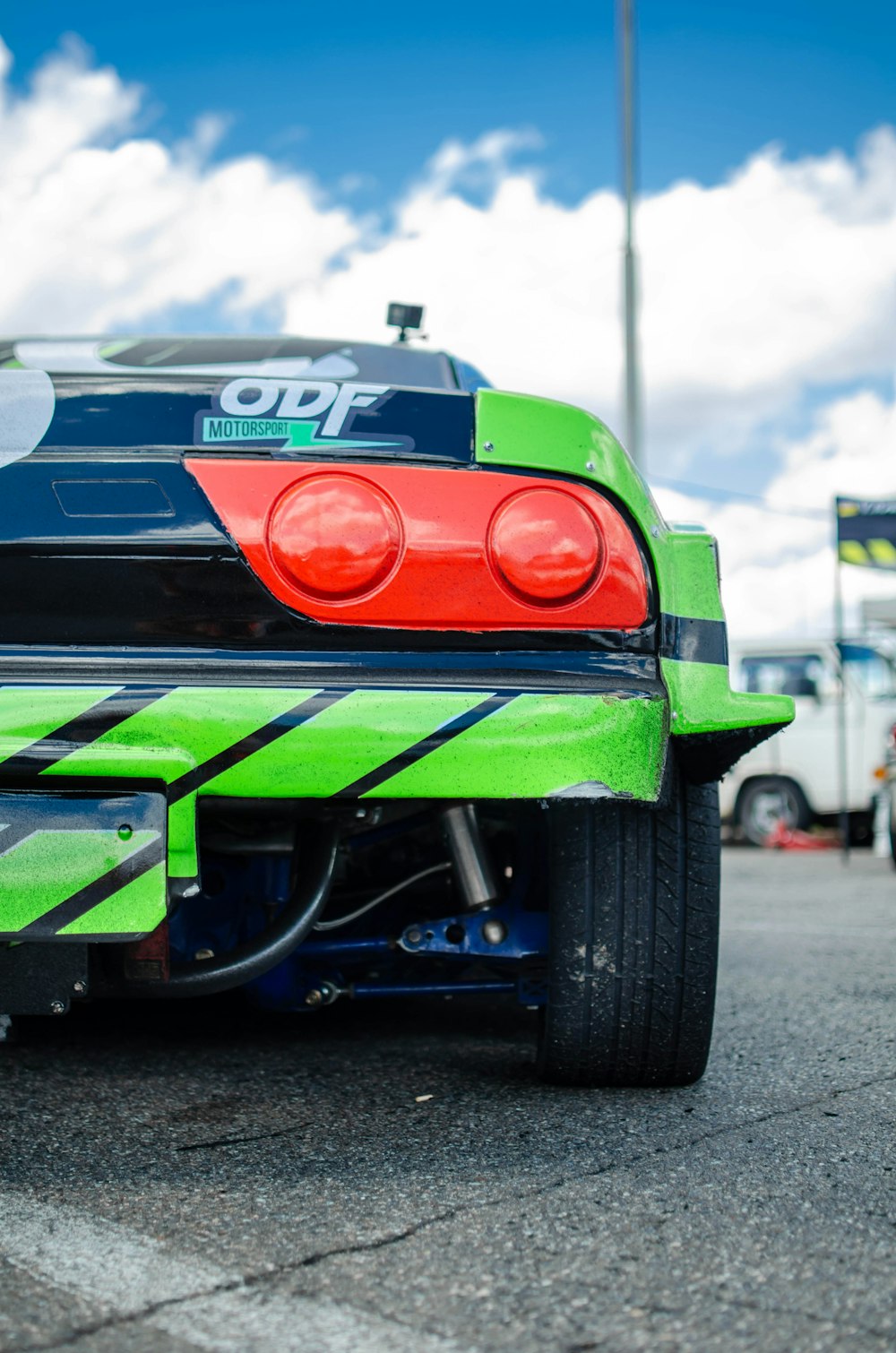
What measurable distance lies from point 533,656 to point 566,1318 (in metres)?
0.82

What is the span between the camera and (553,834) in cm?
205

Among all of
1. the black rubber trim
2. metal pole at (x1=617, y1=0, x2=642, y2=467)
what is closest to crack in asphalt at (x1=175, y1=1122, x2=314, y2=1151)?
the black rubber trim

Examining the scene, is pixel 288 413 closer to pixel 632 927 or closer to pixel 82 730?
pixel 82 730

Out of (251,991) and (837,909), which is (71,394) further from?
(837,909)

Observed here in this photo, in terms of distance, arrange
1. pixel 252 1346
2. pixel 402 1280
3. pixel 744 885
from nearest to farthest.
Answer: pixel 252 1346 < pixel 402 1280 < pixel 744 885

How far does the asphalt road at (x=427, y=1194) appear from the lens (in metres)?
1.32

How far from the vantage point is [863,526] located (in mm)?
9820

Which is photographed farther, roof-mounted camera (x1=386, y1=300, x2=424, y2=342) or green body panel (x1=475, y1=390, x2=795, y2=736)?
roof-mounted camera (x1=386, y1=300, x2=424, y2=342)

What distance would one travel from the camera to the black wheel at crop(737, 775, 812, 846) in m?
11.3

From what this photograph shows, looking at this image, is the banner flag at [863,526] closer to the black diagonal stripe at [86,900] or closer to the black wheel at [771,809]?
the black wheel at [771,809]

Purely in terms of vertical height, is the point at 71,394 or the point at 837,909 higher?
the point at 71,394

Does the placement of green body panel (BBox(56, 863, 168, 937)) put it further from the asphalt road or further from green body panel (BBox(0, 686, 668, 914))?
the asphalt road

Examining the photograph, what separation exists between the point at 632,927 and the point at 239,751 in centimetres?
73

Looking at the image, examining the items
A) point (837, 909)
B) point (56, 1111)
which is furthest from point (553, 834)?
point (837, 909)
